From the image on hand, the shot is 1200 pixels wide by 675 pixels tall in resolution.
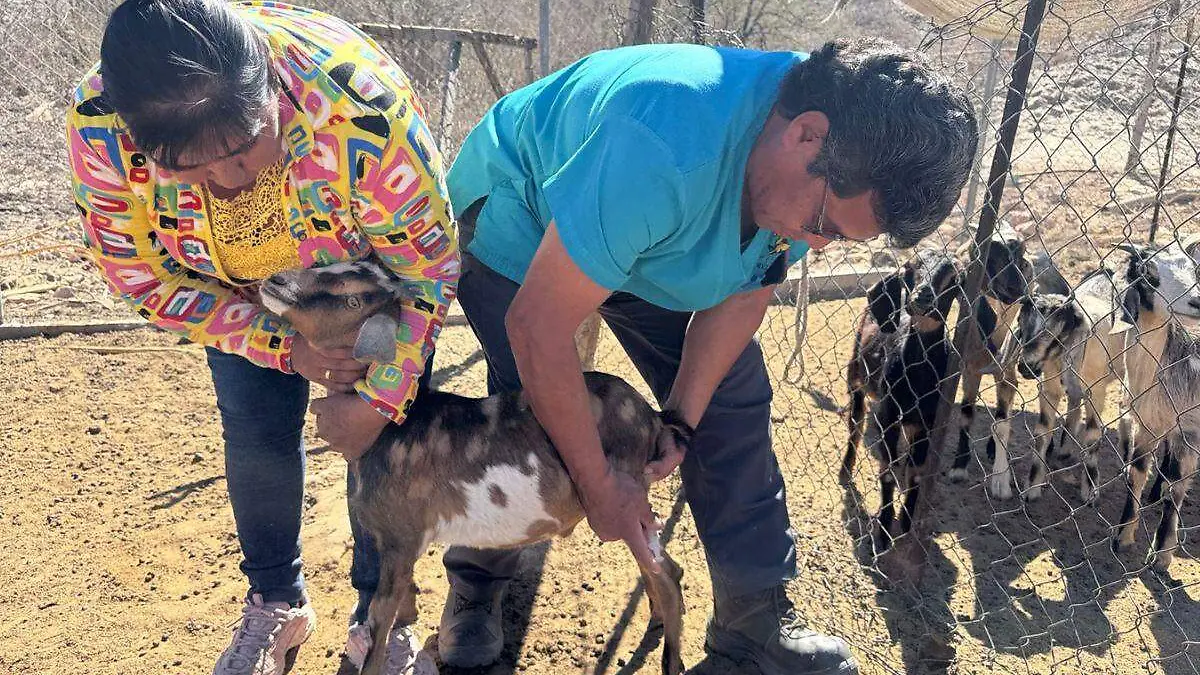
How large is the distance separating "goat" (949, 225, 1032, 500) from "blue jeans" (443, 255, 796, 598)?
6.44 feet

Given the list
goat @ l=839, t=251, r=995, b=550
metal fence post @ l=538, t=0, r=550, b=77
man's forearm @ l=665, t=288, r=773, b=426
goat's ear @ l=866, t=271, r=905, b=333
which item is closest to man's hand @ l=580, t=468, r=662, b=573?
man's forearm @ l=665, t=288, r=773, b=426

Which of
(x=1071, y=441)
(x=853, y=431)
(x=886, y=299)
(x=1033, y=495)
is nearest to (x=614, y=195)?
(x=853, y=431)

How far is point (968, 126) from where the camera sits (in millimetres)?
1755

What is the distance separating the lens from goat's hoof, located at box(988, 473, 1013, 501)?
4477 millimetres

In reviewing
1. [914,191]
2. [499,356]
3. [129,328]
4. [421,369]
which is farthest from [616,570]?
[129,328]

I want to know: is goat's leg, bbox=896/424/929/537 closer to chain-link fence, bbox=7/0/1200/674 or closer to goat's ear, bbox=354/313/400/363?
chain-link fence, bbox=7/0/1200/674

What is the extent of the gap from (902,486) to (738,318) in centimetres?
213

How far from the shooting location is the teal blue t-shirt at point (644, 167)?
1762 millimetres

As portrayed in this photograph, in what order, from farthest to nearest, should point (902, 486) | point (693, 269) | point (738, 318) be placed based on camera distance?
point (902, 486) → point (738, 318) → point (693, 269)

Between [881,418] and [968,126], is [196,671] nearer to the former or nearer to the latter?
[968,126]

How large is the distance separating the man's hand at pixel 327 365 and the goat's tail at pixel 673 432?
84cm

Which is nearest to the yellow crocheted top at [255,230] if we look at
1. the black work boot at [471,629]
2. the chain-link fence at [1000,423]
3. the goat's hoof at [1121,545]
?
the black work boot at [471,629]

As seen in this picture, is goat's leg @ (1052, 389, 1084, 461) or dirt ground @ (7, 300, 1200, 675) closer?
dirt ground @ (7, 300, 1200, 675)

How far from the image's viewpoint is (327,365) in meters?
2.32
